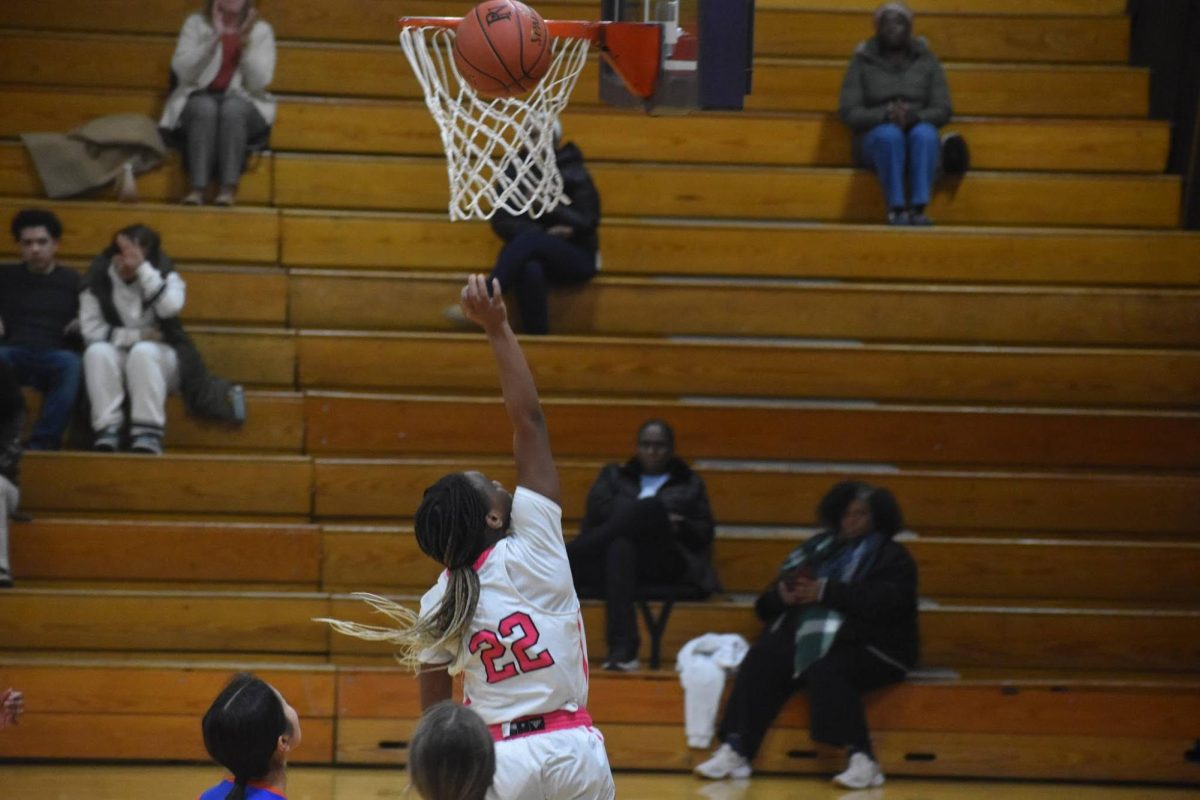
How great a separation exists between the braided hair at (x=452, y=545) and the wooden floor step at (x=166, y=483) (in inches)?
168

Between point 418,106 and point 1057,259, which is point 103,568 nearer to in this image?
point 418,106

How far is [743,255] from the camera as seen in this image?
905cm

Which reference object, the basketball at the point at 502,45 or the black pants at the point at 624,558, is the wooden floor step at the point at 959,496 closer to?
the black pants at the point at 624,558

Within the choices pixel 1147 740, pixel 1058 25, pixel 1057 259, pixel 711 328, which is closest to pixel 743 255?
pixel 711 328

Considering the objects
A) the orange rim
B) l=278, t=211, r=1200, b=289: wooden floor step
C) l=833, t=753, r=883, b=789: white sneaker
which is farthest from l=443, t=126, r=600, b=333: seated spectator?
the orange rim

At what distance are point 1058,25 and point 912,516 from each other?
12.1 ft

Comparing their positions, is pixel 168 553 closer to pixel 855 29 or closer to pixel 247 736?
pixel 247 736

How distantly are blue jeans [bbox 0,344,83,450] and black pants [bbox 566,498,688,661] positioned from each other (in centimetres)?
246

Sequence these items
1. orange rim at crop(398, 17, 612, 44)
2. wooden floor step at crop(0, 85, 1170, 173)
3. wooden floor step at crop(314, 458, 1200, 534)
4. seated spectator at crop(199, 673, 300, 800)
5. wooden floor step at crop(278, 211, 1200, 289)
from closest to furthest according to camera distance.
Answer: seated spectator at crop(199, 673, 300, 800)
orange rim at crop(398, 17, 612, 44)
wooden floor step at crop(314, 458, 1200, 534)
wooden floor step at crop(278, 211, 1200, 289)
wooden floor step at crop(0, 85, 1170, 173)

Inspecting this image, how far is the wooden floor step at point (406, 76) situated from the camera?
9.48 meters

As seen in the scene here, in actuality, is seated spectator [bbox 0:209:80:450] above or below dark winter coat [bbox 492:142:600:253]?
below

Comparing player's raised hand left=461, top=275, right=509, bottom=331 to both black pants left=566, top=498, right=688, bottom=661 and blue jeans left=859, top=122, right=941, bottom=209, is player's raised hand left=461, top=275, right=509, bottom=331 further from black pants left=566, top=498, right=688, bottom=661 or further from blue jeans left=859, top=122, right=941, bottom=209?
blue jeans left=859, top=122, right=941, bottom=209

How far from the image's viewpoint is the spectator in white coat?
7707mm

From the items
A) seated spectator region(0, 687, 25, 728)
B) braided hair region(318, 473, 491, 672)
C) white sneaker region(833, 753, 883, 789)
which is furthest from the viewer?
white sneaker region(833, 753, 883, 789)
